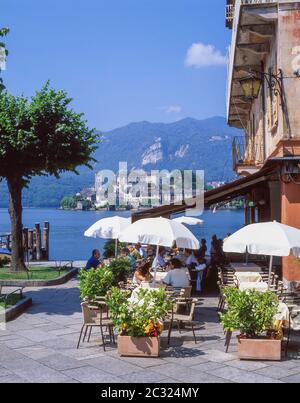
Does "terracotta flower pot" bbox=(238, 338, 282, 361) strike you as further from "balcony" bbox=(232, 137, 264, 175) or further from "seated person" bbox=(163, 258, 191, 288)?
"balcony" bbox=(232, 137, 264, 175)

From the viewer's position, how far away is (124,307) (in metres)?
8.96

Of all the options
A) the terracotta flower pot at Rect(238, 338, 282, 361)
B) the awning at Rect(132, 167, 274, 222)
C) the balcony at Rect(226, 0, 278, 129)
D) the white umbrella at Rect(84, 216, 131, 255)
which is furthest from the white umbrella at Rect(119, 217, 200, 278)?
the white umbrella at Rect(84, 216, 131, 255)

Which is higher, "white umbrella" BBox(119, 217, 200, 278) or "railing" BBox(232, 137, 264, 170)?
"railing" BBox(232, 137, 264, 170)

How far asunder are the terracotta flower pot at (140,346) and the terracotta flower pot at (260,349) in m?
1.32

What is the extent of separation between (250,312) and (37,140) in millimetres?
13322

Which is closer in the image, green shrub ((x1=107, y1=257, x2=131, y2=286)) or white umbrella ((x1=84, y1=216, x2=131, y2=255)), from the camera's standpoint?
green shrub ((x1=107, y1=257, x2=131, y2=286))

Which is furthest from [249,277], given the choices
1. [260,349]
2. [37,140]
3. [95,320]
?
[37,140]

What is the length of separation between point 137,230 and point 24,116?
10.1 m

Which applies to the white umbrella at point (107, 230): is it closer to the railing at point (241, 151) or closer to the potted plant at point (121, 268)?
the potted plant at point (121, 268)

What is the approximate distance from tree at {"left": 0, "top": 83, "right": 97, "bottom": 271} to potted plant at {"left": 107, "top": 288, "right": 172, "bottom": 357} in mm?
11926

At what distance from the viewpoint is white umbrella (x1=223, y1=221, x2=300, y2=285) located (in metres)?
10.2

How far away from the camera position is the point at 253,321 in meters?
8.68

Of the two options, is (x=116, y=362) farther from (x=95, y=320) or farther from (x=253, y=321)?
(x=253, y=321)
